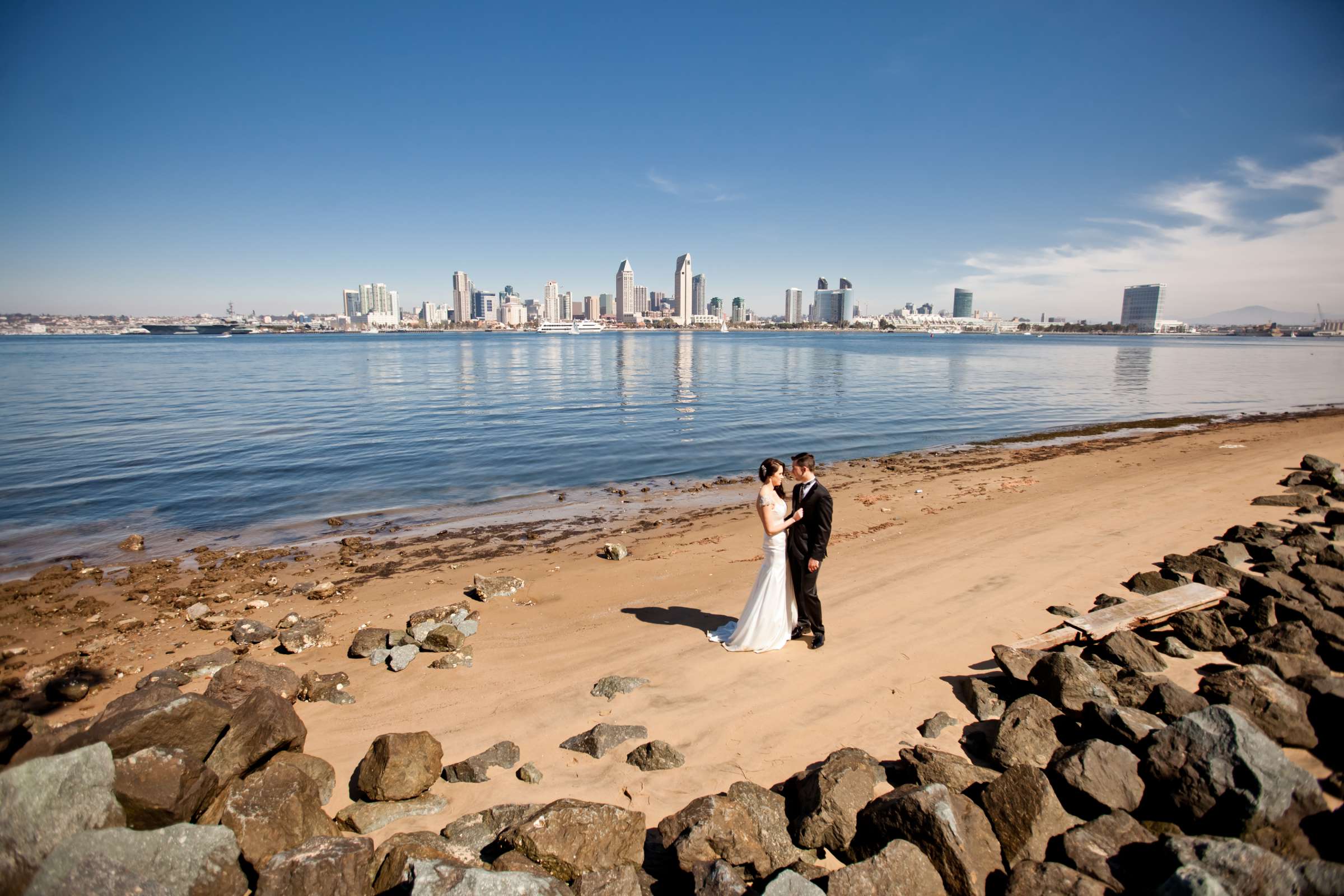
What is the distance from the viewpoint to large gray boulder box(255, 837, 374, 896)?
3.59 m

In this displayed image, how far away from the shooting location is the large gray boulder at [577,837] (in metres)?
3.90

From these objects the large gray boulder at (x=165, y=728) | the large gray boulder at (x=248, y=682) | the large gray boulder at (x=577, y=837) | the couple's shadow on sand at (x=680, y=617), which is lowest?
the couple's shadow on sand at (x=680, y=617)

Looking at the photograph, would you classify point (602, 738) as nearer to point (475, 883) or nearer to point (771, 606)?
point (475, 883)

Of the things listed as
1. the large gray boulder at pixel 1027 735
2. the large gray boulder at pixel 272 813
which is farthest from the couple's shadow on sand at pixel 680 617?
the large gray boulder at pixel 272 813

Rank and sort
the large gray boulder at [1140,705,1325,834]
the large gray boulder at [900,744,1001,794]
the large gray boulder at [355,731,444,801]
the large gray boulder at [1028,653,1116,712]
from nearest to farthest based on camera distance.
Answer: the large gray boulder at [1140,705,1325,834], the large gray boulder at [900,744,1001,794], the large gray boulder at [355,731,444,801], the large gray boulder at [1028,653,1116,712]

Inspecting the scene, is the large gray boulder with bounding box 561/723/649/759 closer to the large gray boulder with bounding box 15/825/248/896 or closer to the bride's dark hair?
the large gray boulder with bounding box 15/825/248/896

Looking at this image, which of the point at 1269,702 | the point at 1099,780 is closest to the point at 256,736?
the point at 1099,780

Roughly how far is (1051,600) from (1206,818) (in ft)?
15.3

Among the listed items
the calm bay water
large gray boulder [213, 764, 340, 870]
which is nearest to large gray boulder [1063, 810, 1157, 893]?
large gray boulder [213, 764, 340, 870]

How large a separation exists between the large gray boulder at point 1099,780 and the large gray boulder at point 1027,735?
1.41ft

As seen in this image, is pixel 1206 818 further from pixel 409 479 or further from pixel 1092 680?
pixel 409 479

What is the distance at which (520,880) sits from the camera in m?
3.40

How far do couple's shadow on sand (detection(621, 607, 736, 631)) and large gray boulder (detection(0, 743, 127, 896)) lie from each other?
556cm

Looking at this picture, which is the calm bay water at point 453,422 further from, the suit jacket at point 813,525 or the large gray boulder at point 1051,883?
the large gray boulder at point 1051,883
